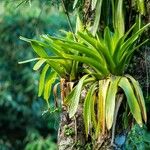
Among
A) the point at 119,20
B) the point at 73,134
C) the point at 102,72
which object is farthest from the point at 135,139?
the point at 119,20

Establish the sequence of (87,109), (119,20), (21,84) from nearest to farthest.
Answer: (87,109), (119,20), (21,84)

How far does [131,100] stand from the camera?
8.03ft

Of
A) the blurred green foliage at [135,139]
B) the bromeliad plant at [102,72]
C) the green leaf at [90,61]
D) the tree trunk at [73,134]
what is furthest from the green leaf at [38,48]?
the blurred green foliage at [135,139]

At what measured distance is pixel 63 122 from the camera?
9.20ft

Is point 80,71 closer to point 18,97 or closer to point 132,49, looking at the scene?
point 132,49

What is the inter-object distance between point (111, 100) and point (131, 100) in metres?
0.10

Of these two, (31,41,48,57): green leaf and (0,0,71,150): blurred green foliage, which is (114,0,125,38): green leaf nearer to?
(31,41,48,57): green leaf

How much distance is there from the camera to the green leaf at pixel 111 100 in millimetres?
2433

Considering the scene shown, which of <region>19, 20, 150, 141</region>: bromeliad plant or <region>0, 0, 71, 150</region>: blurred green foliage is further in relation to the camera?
<region>0, 0, 71, 150</region>: blurred green foliage

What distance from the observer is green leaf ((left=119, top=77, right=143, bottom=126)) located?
2.42 m

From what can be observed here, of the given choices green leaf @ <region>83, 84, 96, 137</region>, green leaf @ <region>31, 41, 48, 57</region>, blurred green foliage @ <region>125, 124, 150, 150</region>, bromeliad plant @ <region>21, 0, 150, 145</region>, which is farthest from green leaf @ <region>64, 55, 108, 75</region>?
blurred green foliage @ <region>125, 124, 150, 150</region>

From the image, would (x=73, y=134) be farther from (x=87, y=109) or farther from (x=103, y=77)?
(x=103, y=77)

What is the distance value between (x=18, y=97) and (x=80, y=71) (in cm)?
412

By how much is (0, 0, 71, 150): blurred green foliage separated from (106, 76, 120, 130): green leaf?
373 cm
